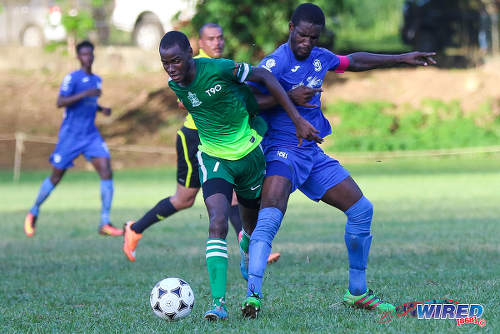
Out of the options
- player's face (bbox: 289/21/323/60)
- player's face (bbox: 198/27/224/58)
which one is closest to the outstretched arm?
player's face (bbox: 289/21/323/60)

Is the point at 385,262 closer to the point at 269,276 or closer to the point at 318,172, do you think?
the point at 269,276

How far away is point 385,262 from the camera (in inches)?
333

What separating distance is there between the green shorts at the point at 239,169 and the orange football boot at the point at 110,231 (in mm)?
5769

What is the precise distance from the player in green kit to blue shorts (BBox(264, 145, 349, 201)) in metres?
0.13

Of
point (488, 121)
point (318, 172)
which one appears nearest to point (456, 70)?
point (488, 121)

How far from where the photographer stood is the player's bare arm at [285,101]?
Result: 5754 millimetres

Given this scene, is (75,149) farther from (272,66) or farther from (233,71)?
(233,71)

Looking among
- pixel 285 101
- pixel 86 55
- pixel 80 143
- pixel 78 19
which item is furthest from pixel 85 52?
pixel 78 19

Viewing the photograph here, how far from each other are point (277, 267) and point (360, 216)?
2.35 meters

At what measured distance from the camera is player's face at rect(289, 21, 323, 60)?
19.6ft

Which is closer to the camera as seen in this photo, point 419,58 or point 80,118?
point 419,58

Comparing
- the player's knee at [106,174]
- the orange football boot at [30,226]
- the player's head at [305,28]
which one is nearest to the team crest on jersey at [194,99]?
the player's head at [305,28]

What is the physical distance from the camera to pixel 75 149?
40.3ft

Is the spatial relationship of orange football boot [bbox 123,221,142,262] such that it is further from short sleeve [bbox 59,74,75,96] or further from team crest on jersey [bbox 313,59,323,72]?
team crest on jersey [bbox 313,59,323,72]
